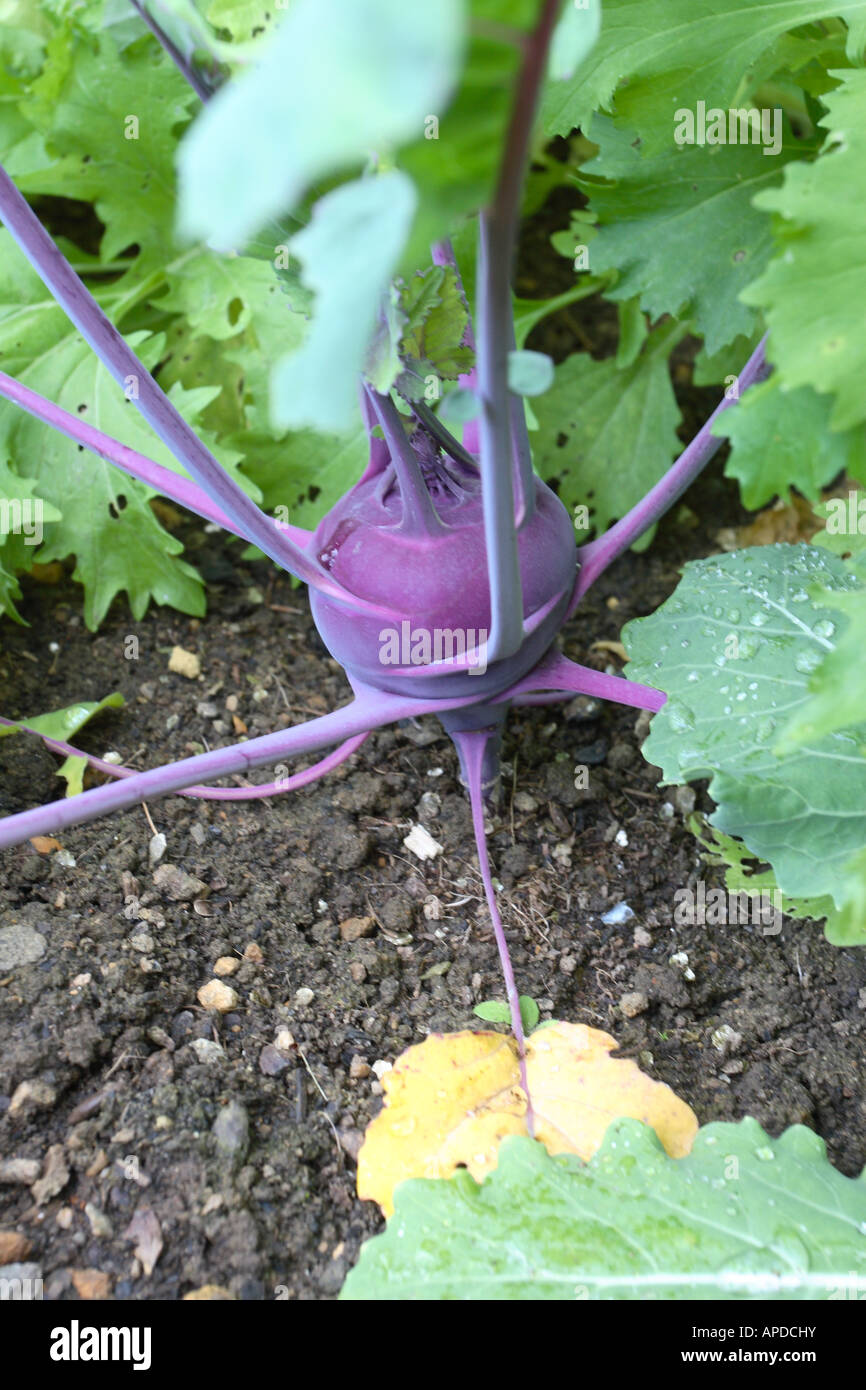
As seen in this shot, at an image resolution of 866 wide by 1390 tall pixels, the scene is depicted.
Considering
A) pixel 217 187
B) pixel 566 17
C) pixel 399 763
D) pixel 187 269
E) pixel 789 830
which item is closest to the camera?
pixel 217 187

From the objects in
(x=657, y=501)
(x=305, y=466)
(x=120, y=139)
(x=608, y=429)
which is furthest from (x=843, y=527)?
(x=120, y=139)

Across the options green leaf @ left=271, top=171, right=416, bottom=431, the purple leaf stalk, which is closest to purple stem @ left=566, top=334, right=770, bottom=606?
the purple leaf stalk

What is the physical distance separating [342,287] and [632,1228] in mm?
768

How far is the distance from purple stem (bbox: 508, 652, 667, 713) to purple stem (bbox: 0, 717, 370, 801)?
0.71ft

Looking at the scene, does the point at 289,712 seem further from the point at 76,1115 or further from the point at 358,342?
the point at 358,342

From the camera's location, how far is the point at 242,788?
4.45 ft

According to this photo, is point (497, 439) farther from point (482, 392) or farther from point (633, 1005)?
point (633, 1005)

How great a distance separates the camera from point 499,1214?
904 millimetres

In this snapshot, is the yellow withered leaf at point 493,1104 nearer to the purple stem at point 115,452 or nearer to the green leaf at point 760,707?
the green leaf at point 760,707

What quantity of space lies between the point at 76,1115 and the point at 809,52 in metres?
1.37

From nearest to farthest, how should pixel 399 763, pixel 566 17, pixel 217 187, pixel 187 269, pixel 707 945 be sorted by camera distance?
pixel 217 187 → pixel 566 17 → pixel 707 945 → pixel 399 763 → pixel 187 269

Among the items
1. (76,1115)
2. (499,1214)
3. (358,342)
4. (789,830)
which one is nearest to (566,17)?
(358,342)

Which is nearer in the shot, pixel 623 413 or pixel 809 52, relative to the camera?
pixel 809 52

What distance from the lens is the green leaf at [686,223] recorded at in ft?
4.11
